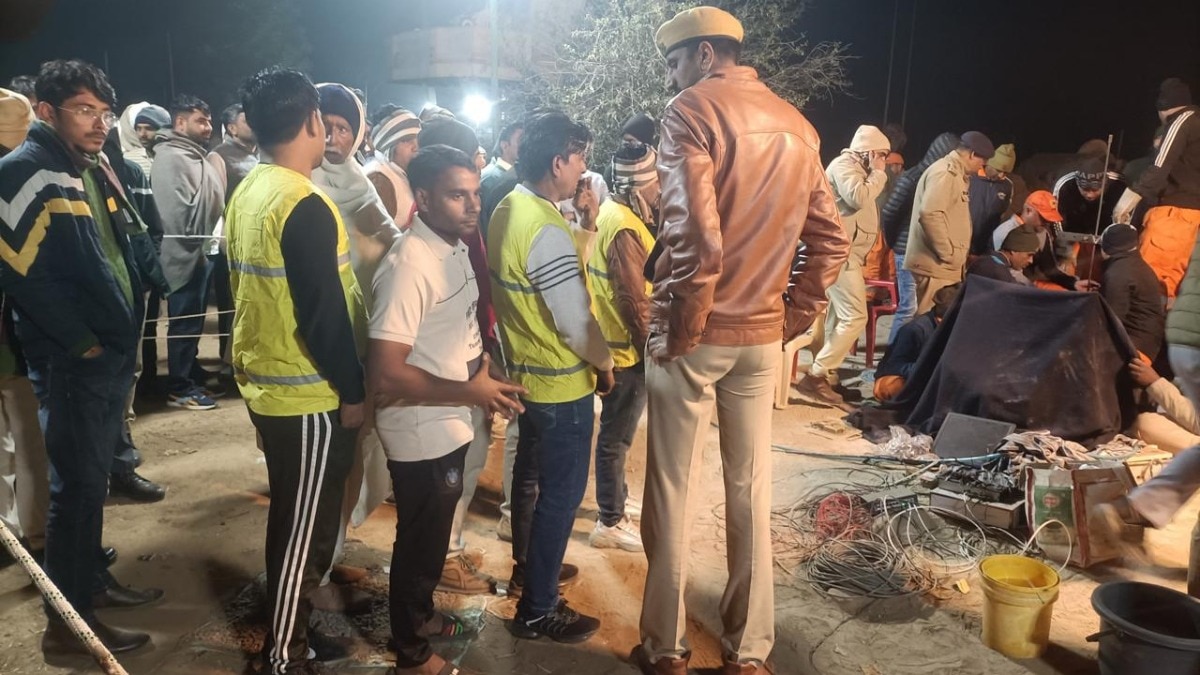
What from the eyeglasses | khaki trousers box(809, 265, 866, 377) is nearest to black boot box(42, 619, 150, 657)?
the eyeglasses

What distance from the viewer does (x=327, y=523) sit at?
3070mm

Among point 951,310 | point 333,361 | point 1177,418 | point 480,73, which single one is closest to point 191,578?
point 333,361

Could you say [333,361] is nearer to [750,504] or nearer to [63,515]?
[63,515]

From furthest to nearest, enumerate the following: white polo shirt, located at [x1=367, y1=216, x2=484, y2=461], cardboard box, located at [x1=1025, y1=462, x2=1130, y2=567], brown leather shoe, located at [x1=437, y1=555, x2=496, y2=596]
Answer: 1. cardboard box, located at [x1=1025, y1=462, x2=1130, y2=567]
2. brown leather shoe, located at [x1=437, y1=555, x2=496, y2=596]
3. white polo shirt, located at [x1=367, y1=216, x2=484, y2=461]

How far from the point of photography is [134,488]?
4594mm

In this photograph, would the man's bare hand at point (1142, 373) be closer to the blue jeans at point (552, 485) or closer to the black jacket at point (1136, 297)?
the black jacket at point (1136, 297)

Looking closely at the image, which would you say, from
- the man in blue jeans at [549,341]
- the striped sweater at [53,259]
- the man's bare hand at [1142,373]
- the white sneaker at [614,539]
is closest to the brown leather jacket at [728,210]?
the man in blue jeans at [549,341]

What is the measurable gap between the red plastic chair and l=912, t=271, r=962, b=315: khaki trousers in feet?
1.05

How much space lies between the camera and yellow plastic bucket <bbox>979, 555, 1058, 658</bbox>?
10.6ft

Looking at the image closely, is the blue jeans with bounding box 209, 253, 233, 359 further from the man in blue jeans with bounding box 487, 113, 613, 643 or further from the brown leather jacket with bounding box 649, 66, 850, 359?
the brown leather jacket with bounding box 649, 66, 850, 359

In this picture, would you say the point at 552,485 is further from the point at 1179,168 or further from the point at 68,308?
the point at 1179,168

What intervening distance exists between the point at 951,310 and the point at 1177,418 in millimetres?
1499

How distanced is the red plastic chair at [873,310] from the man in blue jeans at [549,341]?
5226mm

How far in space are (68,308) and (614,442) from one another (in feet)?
7.96
